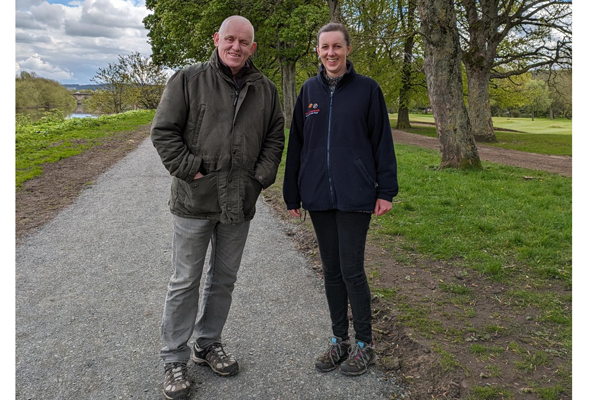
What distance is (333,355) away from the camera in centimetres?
324

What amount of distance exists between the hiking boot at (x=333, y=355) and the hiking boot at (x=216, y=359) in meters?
0.58

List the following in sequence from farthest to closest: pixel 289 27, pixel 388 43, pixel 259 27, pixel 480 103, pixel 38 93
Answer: pixel 38 93, pixel 259 27, pixel 480 103, pixel 289 27, pixel 388 43

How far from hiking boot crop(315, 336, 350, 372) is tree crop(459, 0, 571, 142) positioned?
18434 millimetres

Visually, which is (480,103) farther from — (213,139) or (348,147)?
(213,139)

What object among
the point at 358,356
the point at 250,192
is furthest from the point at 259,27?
the point at 358,356

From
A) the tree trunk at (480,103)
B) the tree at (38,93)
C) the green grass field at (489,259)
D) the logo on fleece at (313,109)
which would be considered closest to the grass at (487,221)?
the green grass field at (489,259)

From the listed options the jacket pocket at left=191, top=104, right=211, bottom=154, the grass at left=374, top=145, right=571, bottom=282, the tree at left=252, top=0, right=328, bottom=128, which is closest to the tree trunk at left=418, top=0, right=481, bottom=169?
the grass at left=374, top=145, right=571, bottom=282

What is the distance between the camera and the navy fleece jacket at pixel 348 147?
2996mm

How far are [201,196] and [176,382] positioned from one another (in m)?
1.17

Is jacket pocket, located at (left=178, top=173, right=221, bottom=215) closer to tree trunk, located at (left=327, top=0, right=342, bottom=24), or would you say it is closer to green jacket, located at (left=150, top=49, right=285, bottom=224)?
green jacket, located at (left=150, top=49, right=285, bottom=224)

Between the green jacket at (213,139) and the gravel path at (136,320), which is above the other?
the green jacket at (213,139)

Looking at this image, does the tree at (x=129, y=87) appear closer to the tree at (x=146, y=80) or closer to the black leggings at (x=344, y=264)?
the tree at (x=146, y=80)

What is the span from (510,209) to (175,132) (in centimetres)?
636

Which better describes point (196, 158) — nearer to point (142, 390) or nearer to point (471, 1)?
point (142, 390)
